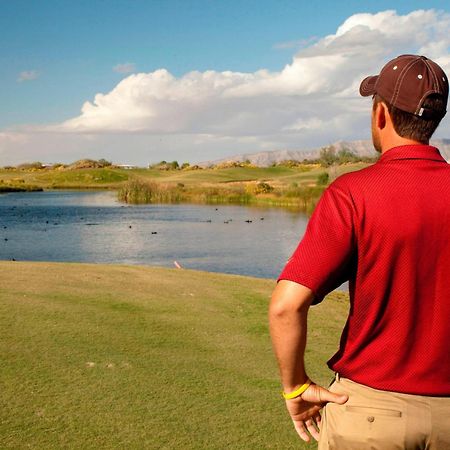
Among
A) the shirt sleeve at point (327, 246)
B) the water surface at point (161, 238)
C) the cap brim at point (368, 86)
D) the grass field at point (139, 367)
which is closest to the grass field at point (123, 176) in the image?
the water surface at point (161, 238)

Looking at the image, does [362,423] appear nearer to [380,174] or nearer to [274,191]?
[380,174]

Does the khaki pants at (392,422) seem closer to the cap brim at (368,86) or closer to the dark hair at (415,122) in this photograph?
the dark hair at (415,122)

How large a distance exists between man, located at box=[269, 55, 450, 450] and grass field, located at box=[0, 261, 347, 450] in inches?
85.9

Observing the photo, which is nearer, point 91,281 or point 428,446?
point 428,446

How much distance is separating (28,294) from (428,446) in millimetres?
6553

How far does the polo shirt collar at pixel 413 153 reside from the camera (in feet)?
7.43

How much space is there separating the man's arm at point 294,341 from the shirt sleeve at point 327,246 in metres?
0.05

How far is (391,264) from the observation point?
2176 millimetres

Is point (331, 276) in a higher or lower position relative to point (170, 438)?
higher

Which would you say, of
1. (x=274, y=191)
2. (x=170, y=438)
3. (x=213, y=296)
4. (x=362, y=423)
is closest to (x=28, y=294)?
(x=213, y=296)

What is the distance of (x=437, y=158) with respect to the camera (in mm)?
2293

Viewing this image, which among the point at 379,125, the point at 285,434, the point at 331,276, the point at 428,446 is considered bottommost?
the point at 285,434

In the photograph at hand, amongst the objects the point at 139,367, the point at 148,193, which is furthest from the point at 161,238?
the point at 148,193

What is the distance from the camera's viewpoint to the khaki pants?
220cm
